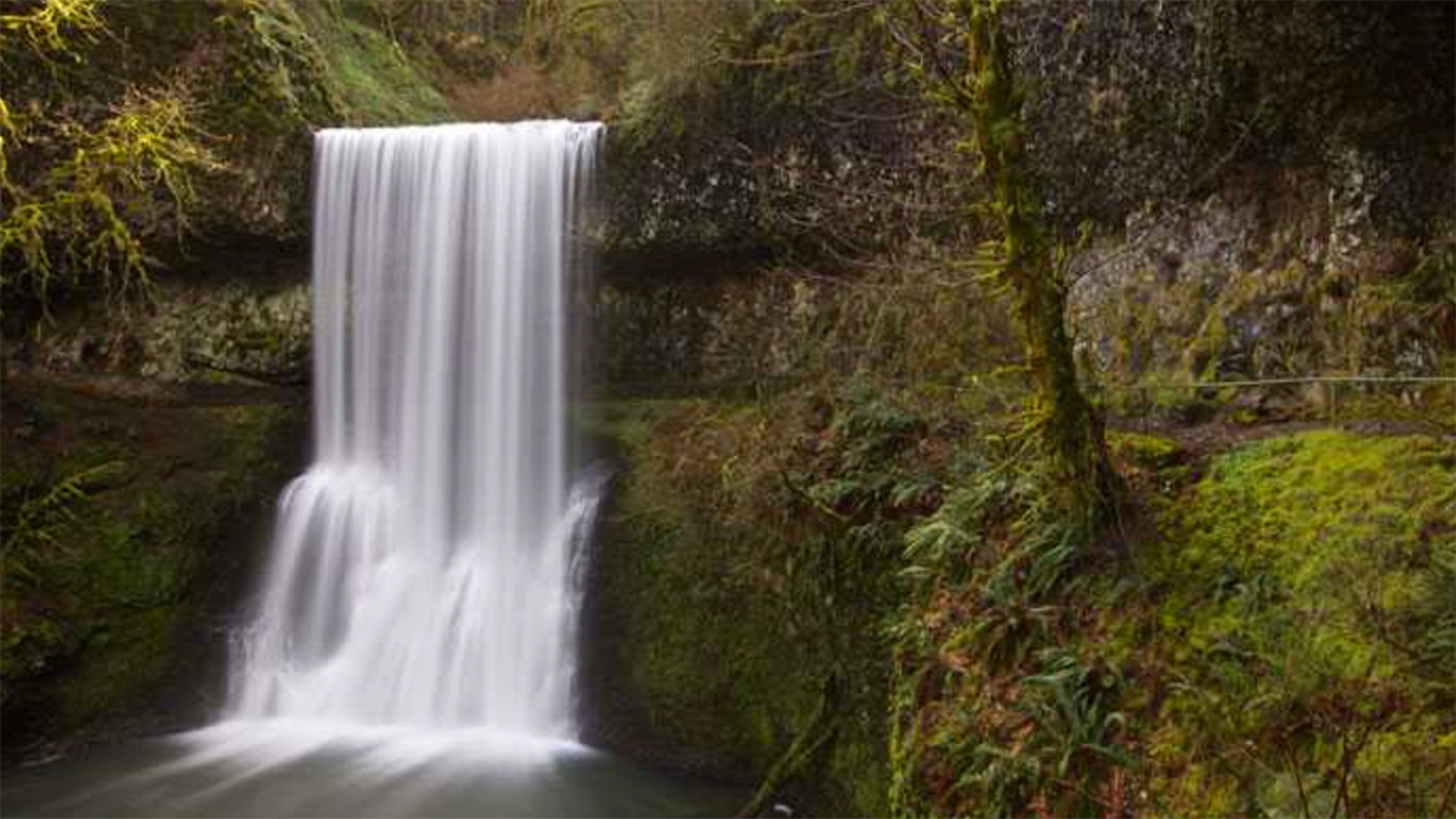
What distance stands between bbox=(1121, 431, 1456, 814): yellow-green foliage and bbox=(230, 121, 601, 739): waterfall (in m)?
6.58

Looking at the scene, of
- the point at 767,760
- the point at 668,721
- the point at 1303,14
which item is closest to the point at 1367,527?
the point at 1303,14

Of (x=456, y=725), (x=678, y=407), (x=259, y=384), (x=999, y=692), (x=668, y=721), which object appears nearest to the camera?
(x=999, y=692)

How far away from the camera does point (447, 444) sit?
41.9 ft

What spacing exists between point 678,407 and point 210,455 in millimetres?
5723

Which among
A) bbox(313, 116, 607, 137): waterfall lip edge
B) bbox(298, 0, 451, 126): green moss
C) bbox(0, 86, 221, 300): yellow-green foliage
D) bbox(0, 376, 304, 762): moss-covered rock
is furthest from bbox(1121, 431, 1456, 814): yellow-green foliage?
bbox(298, 0, 451, 126): green moss

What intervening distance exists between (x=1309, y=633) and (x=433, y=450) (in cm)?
1005

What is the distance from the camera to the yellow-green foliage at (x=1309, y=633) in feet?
13.4

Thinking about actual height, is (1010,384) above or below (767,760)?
above

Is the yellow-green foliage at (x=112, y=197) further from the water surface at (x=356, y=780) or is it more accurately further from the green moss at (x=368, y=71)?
the water surface at (x=356, y=780)

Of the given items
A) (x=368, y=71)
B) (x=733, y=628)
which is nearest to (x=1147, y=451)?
(x=733, y=628)

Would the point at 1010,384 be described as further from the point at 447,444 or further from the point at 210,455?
the point at 210,455

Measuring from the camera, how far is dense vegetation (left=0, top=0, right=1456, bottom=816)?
5.28 meters

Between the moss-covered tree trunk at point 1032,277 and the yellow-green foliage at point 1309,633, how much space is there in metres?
0.54

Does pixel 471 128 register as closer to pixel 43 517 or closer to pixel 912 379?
pixel 43 517
